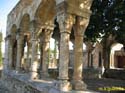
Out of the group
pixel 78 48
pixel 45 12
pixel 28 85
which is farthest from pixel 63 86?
pixel 45 12

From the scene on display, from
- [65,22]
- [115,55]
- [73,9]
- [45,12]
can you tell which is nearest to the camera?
[65,22]

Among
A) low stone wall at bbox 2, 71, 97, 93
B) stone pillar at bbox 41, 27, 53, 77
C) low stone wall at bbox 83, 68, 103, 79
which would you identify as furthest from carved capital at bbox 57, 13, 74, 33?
low stone wall at bbox 83, 68, 103, 79

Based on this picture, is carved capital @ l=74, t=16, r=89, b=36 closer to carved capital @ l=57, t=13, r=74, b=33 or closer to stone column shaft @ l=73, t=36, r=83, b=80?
stone column shaft @ l=73, t=36, r=83, b=80

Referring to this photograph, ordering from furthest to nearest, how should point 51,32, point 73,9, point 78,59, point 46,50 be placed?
point 51,32 < point 46,50 < point 78,59 < point 73,9

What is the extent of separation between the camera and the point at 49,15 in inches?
451

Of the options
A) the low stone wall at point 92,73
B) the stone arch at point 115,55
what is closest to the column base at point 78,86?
the low stone wall at point 92,73

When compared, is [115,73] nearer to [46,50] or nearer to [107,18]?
[107,18]

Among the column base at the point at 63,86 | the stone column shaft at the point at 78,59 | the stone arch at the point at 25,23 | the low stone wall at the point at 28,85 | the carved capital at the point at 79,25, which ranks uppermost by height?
the stone arch at the point at 25,23

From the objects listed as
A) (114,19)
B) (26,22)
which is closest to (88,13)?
(114,19)

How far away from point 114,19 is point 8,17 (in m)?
8.70

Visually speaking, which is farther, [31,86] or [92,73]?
[92,73]

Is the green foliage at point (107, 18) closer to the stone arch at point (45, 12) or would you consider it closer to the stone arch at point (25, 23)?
the stone arch at point (45, 12)

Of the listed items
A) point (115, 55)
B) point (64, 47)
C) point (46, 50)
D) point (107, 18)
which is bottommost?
point (64, 47)

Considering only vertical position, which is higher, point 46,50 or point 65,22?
point 65,22
